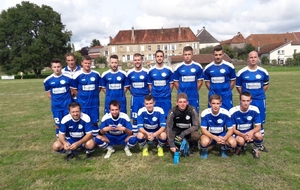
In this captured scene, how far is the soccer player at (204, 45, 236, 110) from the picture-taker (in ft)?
16.3

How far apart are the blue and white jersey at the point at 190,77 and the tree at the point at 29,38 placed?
1453 inches

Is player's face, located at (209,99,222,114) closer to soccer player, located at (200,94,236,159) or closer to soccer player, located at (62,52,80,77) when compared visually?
soccer player, located at (200,94,236,159)

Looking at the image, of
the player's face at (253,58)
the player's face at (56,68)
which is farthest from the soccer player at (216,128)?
the player's face at (56,68)

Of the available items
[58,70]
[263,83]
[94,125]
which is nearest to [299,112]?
[263,83]

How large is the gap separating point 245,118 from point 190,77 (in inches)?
55.0

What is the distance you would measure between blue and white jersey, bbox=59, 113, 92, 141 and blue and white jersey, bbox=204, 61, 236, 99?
2.58m

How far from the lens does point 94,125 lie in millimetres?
5203

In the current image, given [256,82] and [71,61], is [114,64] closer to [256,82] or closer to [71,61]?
[71,61]

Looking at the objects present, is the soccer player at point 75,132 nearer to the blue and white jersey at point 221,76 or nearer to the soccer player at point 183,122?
the soccer player at point 183,122

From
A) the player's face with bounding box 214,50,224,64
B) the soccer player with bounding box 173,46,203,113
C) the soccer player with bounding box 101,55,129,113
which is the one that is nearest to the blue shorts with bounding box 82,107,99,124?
the soccer player with bounding box 101,55,129,113

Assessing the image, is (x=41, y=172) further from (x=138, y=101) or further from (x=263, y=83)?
(x=263, y=83)

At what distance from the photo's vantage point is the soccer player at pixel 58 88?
505cm

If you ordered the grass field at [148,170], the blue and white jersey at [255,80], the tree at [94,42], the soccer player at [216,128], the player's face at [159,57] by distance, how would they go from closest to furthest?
the grass field at [148,170], the soccer player at [216,128], the blue and white jersey at [255,80], the player's face at [159,57], the tree at [94,42]

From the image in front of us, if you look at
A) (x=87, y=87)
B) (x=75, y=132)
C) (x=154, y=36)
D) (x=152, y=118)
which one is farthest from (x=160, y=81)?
(x=154, y=36)
